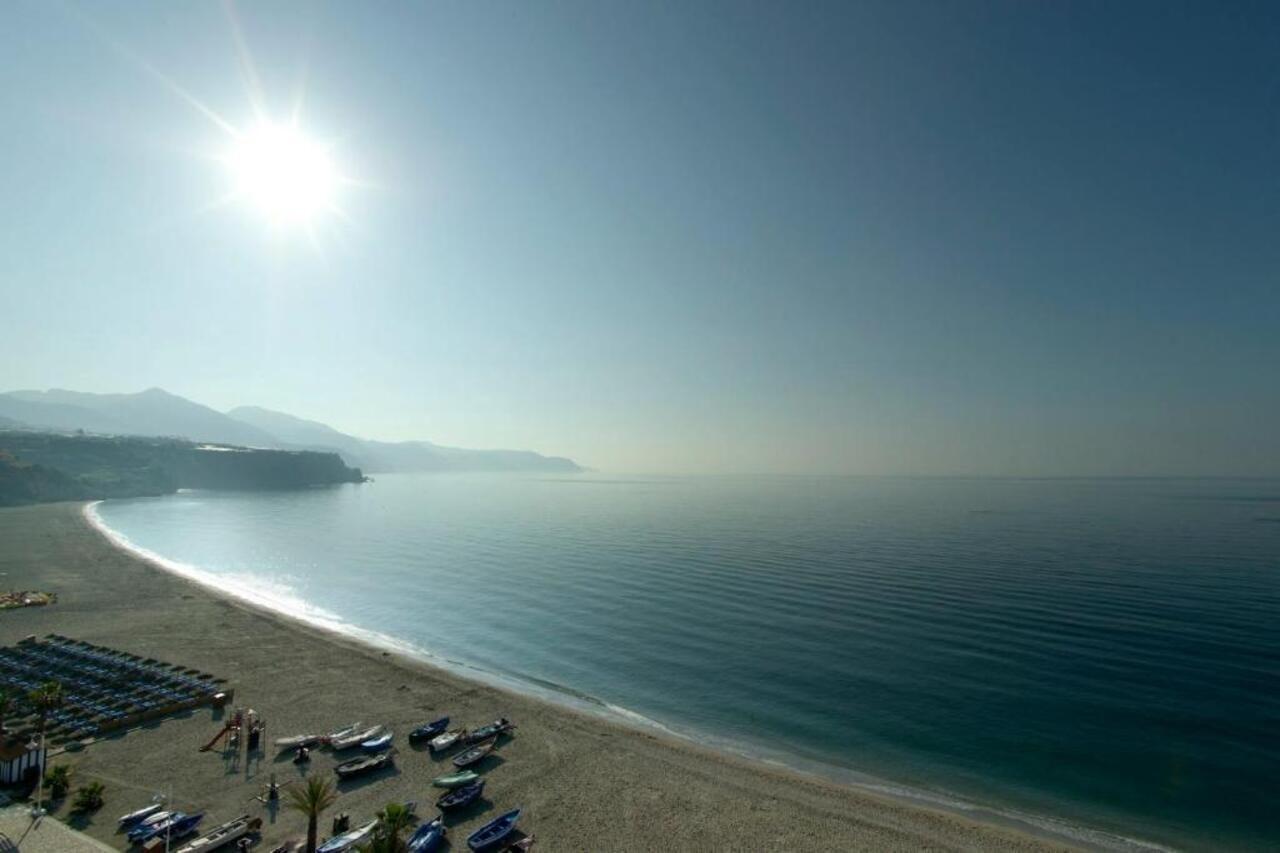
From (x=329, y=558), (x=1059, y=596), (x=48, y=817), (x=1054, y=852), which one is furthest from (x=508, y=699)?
(x=329, y=558)

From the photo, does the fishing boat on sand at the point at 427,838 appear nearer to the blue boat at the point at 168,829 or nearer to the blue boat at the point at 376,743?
the blue boat at the point at 376,743

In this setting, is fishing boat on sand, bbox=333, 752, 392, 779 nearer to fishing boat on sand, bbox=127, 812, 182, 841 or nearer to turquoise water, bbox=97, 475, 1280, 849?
fishing boat on sand, bbox=127, 812, 182, 841

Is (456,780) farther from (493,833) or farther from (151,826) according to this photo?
(151,826)

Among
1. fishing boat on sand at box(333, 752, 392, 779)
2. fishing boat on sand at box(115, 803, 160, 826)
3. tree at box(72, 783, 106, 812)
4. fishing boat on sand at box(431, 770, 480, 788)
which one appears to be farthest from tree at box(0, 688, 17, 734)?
fishing boat on sand at box(431, 770, 480, 788)

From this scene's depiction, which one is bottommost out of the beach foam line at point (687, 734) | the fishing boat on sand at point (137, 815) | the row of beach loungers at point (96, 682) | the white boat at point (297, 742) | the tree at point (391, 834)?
the beach foam line at point (687, 734)

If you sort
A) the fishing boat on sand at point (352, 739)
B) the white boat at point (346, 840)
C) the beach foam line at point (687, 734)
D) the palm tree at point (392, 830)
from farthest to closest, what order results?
the fishing boat on sand at point (352, 739)
the beach foam line at point (687, 734)
the white boat at point (346, 840)
the palm tree at point (392, 830)

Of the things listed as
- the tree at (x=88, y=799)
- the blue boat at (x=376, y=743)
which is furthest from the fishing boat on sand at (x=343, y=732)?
the tree at (x=88, y=799)
